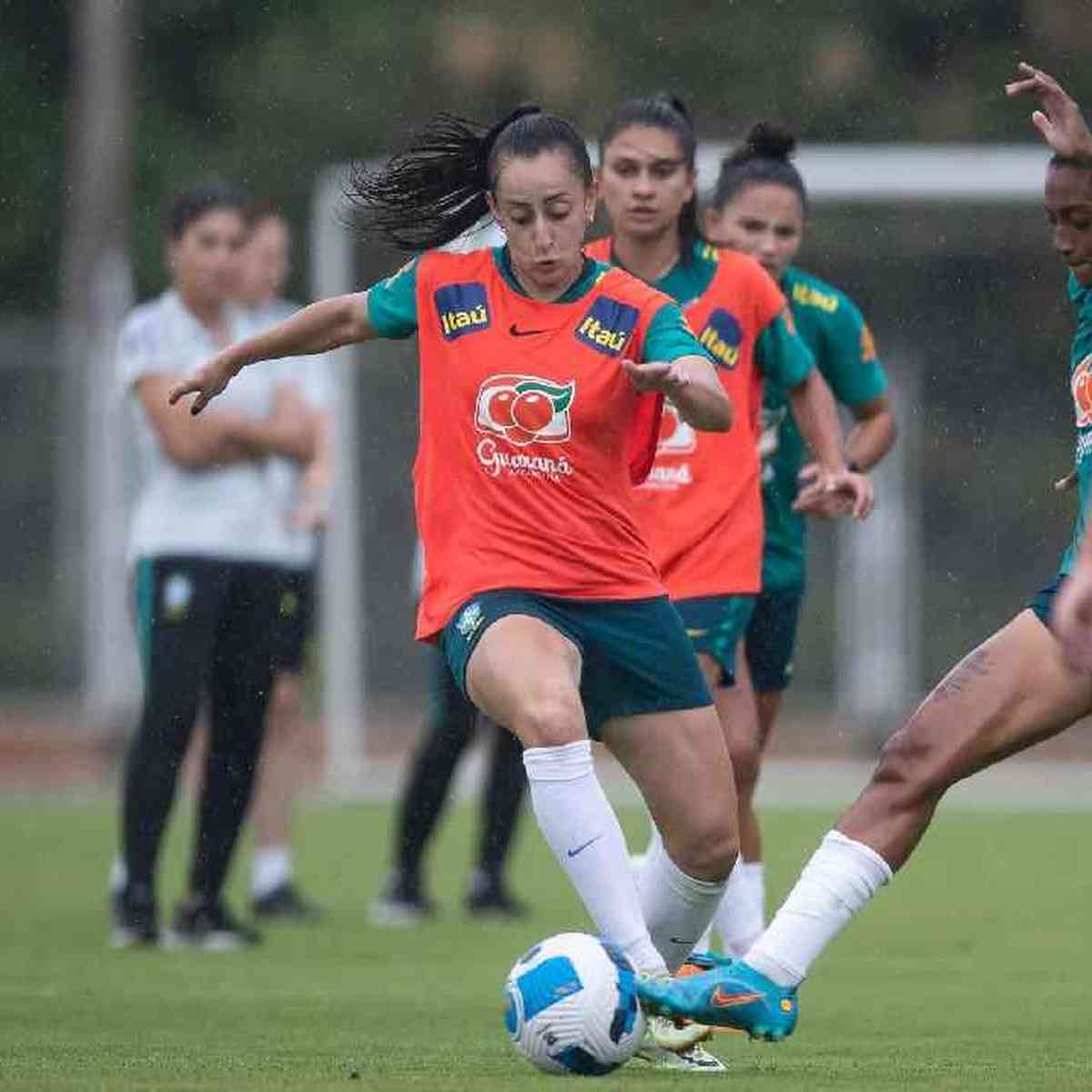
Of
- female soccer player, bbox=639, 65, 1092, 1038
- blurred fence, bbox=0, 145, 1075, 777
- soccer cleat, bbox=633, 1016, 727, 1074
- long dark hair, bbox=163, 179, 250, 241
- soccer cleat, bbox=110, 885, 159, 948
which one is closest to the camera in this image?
female soccer player, bbox=639, 65, 1092, 1038

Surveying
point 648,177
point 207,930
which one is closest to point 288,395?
point 207,930

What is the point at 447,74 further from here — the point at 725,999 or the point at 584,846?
the point at 725,999

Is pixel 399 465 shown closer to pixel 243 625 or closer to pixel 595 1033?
pixel 243 625

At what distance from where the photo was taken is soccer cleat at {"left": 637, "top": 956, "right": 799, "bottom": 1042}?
241 inches

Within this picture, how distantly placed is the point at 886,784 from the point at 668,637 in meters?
0.64

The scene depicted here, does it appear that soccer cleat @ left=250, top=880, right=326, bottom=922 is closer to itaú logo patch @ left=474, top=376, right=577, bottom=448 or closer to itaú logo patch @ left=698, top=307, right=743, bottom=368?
itaú logo patch @ left=698, top=307, right=743, bottom=368

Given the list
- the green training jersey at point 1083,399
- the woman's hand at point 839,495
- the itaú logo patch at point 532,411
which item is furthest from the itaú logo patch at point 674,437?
the green training jersey at point 1083,399

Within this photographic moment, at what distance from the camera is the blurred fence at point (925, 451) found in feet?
59.9

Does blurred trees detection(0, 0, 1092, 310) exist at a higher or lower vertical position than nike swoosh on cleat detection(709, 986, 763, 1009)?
higher

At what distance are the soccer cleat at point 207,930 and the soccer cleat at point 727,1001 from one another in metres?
3.75

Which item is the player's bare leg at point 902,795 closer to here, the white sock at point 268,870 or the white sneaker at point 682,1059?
the white sneaker at point 682,1059

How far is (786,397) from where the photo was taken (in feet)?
27.3

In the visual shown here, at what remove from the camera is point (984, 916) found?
1050cm

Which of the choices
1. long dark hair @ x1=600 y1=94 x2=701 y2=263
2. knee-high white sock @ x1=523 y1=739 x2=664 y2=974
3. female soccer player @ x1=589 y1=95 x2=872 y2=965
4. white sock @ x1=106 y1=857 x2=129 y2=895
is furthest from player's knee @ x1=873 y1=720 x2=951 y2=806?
white sock @ x1=106 y1=857 x2=129 y2=895
